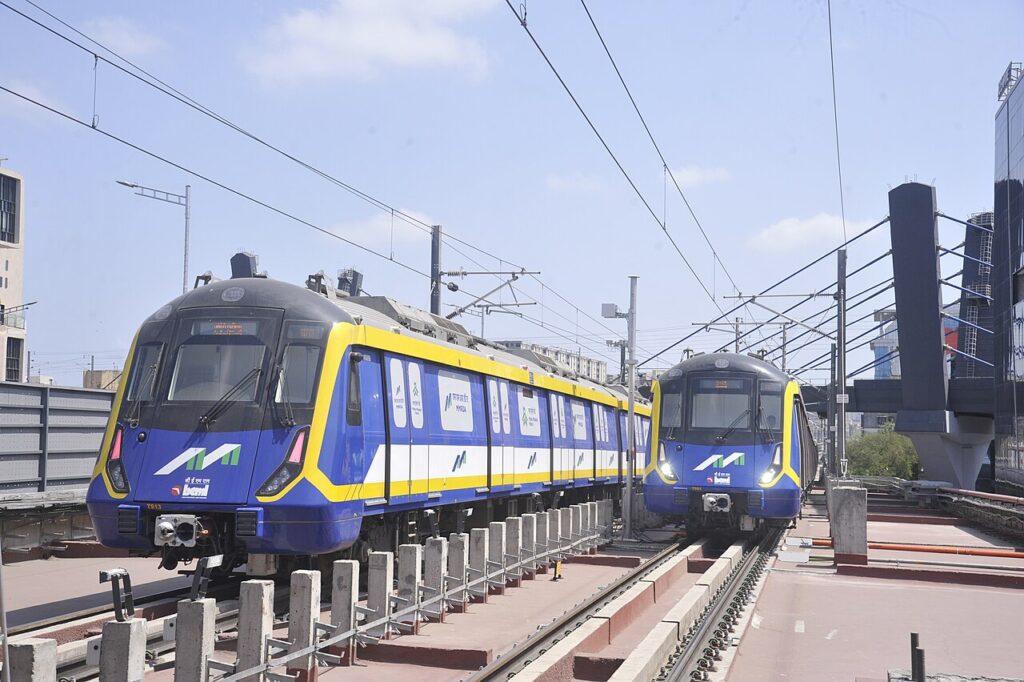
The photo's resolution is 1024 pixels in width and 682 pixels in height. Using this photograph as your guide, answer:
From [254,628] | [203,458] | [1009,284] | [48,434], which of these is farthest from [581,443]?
[1009,284]

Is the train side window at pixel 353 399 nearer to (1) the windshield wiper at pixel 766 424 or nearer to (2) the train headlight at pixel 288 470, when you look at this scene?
(2) the train headlight at pixel 288 470

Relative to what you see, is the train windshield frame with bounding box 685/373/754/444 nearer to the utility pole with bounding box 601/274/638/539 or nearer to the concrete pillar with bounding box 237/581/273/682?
the utility pole with bounding box 601/274/638/539

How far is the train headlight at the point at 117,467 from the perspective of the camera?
38.6 feet

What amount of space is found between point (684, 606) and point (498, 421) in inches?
259

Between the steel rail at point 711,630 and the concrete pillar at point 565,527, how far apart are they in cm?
295

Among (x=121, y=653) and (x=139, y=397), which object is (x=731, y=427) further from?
(x=121, y=653)

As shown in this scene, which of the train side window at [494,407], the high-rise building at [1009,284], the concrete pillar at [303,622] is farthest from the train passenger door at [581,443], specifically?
the high-rise building at [1009,284]

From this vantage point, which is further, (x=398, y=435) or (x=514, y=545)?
(x=514, y=545)

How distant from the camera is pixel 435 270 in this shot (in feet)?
92.7

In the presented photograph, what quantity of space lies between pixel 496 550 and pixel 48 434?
781cm

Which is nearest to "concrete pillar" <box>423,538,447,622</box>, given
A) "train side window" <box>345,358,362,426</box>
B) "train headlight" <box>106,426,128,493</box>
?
"train side window" <box>345,358,362,426</box>

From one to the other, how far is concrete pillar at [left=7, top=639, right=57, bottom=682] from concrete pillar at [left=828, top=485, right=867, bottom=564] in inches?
532

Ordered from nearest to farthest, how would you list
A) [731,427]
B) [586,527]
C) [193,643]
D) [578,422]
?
1. [193,643]
2. [731,427]
3. [586,527]
4. [578,422]

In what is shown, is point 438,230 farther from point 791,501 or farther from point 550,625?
point 550,625
